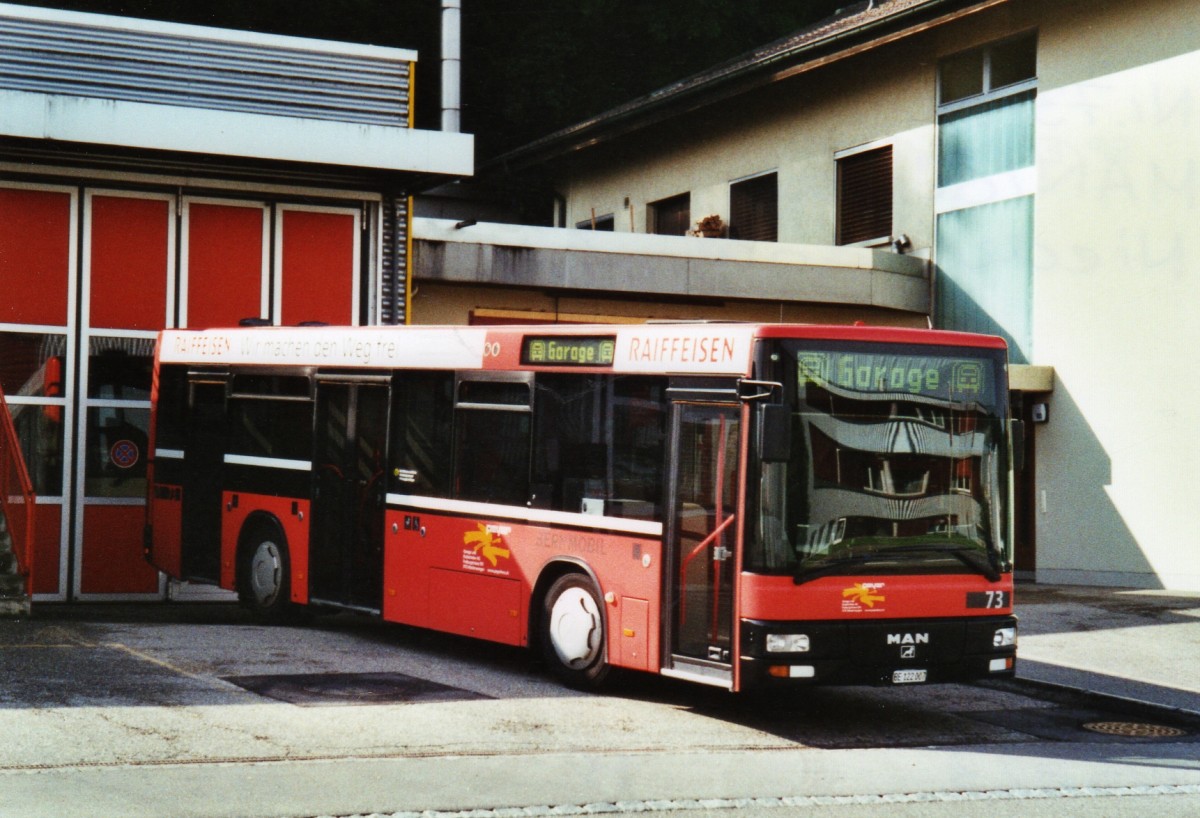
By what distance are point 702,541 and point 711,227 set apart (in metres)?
18.3

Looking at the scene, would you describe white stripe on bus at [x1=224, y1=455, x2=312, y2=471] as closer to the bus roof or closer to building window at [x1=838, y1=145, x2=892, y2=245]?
the bus roof

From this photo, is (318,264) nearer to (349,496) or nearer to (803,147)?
(349,496)

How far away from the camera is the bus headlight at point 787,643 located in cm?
998

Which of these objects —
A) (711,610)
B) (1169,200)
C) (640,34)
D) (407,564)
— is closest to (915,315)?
(1169,200)

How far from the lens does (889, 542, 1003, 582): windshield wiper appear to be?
10469mm

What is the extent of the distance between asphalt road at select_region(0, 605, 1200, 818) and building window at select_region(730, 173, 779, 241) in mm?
15963

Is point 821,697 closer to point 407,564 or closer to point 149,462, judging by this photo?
point 407,564

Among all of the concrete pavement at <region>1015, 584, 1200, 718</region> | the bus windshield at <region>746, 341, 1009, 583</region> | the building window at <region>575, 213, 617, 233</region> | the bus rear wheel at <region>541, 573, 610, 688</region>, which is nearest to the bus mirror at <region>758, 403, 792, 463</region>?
the bus windshield at <region>746, 341, 1009, 583</region>

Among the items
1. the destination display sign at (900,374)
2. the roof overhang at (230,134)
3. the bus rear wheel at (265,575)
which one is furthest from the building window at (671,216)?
the destination display sign at (900,374)

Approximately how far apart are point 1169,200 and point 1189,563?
435 centimetres

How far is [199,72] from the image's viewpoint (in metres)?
17.7

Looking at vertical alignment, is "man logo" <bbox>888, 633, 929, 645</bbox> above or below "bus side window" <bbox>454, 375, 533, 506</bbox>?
below

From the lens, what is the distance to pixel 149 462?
665 inches

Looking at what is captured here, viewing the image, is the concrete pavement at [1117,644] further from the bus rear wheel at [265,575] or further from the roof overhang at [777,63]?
the roof overhang at [777,63]
